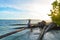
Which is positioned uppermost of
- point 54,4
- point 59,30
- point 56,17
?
point 54,4

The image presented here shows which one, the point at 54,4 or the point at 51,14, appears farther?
the point at 51,14

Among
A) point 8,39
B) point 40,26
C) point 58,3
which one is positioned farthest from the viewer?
point 40,26

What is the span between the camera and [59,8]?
27.1 meters

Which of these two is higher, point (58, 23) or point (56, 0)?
point (56, 0)

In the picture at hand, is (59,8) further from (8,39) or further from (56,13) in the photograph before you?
(8,39)

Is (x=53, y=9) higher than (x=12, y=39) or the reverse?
higher

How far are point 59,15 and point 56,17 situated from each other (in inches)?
34.0

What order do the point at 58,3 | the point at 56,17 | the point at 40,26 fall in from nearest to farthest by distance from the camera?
the point at 58,3 → the point at 56,17 → the point at 40,26

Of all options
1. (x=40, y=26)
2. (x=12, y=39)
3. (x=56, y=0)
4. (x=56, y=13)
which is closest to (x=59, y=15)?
(x=56, y=13)

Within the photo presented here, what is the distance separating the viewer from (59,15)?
28031 mm

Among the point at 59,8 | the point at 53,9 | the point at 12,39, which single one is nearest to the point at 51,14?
the point at 53,9

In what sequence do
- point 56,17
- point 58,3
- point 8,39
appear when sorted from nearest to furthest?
1. point 8,39
2. point 58,3
3. point 56,17

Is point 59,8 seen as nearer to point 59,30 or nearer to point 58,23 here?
point 58,23

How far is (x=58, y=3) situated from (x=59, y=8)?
2.51 feet
